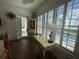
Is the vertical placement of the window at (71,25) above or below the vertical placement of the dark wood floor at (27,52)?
above

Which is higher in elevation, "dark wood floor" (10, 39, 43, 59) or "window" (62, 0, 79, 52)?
"window" (62, 0, 79, 52)

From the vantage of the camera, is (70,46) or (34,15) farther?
(34,15)

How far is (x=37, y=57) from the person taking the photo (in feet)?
8.68

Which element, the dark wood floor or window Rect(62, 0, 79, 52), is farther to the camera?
the dark wood floor

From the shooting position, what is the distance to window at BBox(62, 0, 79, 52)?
5.70 ft

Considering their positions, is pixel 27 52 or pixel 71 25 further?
pixel 27 52

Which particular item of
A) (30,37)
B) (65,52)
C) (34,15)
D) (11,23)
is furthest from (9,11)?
(65,52)

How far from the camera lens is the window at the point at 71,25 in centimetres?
174

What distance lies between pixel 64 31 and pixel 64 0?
96 cm

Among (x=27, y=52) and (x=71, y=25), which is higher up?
(x=71, y=25)

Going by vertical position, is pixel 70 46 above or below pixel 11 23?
below

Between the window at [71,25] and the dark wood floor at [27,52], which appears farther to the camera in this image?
the dark wood floor at [27,52]

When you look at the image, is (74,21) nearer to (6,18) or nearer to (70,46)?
(70,46)

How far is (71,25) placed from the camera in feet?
6.14
